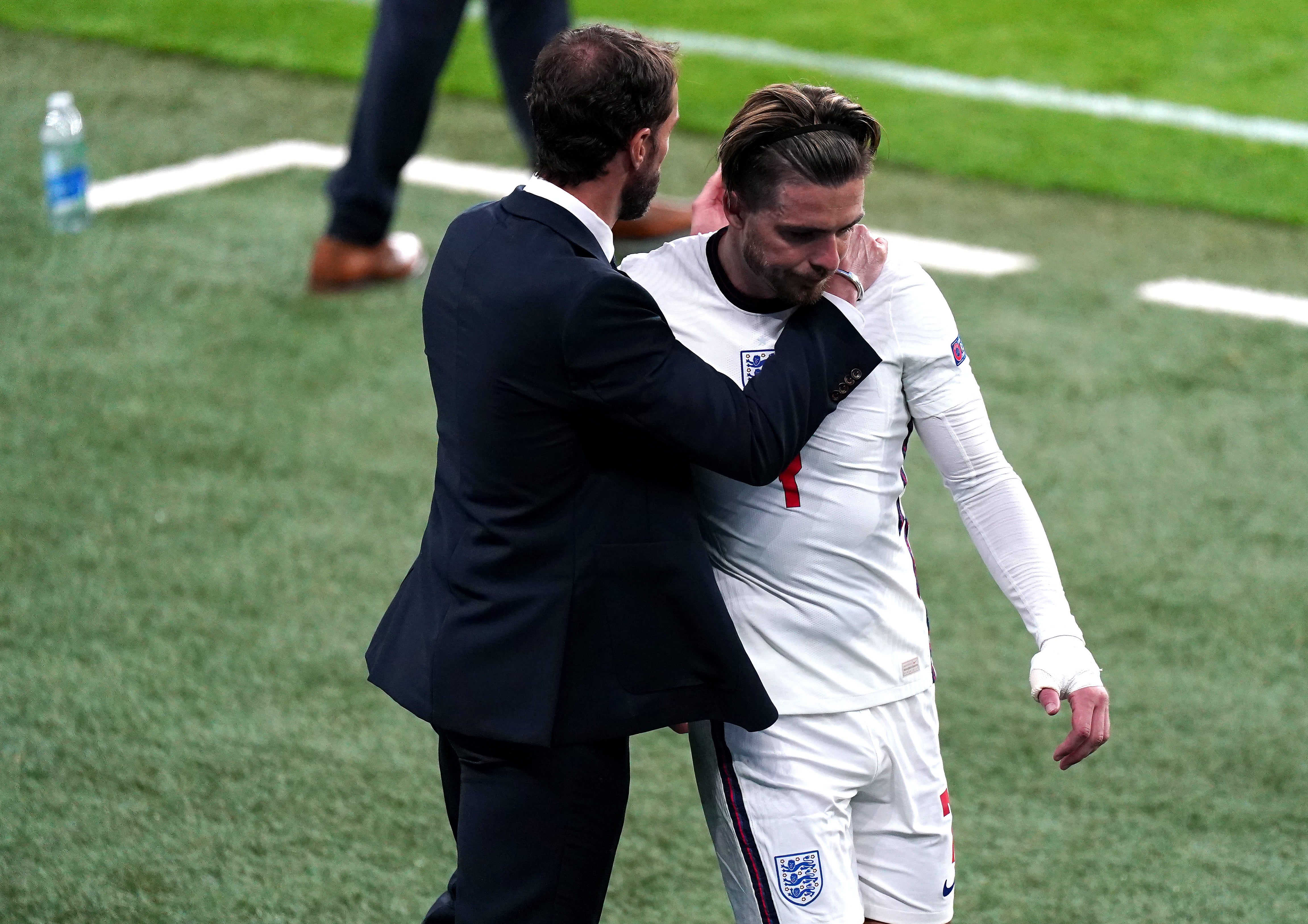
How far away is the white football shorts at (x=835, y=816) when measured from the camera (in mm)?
2523

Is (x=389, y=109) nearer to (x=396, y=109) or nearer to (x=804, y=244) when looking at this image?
(x=396, y=109)

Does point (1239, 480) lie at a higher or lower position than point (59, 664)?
higher

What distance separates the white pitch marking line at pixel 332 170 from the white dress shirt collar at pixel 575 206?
13.3 feet

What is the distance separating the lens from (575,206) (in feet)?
7.86

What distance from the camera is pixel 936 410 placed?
2.55 meters

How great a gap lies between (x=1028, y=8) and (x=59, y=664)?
7.04 meters

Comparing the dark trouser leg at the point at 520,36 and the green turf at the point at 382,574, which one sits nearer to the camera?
the green turf at the point at 382,574

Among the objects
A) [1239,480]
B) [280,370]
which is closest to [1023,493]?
[1239,480]

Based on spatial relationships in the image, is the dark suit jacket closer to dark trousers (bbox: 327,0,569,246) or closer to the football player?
the football player

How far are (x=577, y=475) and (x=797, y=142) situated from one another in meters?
0.53

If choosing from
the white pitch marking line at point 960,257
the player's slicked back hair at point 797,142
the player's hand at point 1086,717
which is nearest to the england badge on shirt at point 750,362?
the player's slicked back hair at point 797,142

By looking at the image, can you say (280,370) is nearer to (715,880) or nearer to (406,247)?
(406,247)

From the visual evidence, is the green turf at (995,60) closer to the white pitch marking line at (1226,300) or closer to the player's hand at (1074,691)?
the white pitch marking line at (1226,300)

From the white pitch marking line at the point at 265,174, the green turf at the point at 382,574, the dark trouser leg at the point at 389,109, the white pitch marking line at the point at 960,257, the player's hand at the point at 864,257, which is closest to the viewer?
the player's hand at the point at 864,257
